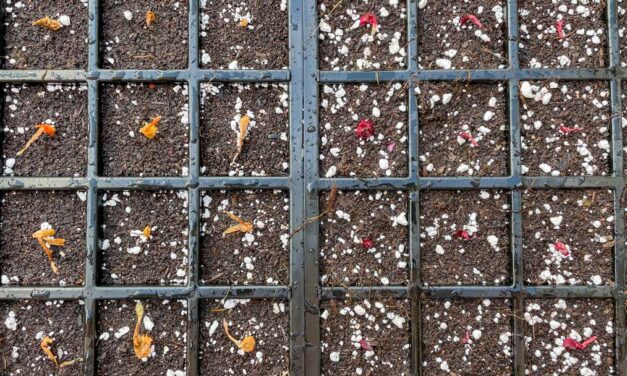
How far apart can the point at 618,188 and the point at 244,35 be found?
125 centimetres

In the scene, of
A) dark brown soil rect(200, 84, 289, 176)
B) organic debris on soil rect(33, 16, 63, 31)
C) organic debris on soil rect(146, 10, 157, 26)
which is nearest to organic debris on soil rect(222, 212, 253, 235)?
dark brown soil rect(200, 84, 289, 176)

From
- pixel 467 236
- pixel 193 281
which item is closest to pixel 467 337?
pixel 467 236

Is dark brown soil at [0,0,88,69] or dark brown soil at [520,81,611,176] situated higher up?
dark brown soil at [0,0,88,69]

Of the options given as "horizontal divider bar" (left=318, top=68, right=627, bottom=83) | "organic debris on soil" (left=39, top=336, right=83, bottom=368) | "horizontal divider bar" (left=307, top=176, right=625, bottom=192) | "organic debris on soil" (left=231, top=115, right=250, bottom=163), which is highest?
"horizontal divider bar" (left=318, top=68, right=627, bottom=83)

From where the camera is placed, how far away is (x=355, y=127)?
1312mm

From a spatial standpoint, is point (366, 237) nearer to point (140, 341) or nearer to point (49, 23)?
point (140, 341)

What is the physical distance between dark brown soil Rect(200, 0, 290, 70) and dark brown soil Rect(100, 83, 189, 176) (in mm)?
165

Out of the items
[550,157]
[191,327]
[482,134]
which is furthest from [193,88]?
[550,157]

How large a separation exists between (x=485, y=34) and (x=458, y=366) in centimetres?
103

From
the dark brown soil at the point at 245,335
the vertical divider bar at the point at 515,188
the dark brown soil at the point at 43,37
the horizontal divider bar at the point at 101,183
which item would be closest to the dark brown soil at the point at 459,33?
the vertical divider bar at the point at 515,188

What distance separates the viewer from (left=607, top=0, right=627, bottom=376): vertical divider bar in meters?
1.27

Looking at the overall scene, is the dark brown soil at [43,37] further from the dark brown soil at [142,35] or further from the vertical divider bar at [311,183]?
the vertical divider bar at [311,183]

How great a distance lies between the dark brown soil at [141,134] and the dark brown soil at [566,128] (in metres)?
1.07

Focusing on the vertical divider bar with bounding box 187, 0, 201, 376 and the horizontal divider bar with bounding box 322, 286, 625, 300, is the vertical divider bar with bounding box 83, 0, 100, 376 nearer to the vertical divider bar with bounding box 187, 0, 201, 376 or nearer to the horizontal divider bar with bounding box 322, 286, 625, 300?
the vertical divider bar with bounding box 187, 0, 201, 376
